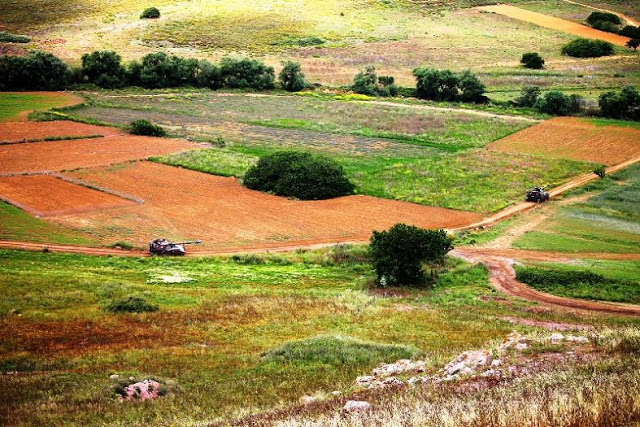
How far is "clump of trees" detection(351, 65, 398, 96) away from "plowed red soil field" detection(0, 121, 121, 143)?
39.5 m

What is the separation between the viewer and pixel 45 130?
8494 cm

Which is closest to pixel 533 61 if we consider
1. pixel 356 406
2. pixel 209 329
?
pixel 209 329

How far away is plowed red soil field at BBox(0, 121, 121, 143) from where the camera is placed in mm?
81875

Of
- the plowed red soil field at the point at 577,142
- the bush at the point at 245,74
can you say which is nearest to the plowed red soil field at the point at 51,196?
the plowed red soil field at the point at 577,142

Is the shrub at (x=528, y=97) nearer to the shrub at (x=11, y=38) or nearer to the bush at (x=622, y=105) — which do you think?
the bush at (x=622, y=105)

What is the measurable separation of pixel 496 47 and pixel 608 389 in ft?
437

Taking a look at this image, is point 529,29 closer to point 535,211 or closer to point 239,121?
point 239,121

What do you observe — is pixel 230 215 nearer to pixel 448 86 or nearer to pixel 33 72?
pixel 33 72

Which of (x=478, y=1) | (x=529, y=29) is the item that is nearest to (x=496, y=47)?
(x=529, y=29)

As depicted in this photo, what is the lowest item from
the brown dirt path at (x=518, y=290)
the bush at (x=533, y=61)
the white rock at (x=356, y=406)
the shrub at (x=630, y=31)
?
the brown dirt path at (x=518, y=290)

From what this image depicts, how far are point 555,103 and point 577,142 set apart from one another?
640 inches

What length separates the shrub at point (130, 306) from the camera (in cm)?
3662

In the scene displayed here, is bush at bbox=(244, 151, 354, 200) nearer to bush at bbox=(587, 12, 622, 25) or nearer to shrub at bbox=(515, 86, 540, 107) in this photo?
shrub at bbox=(515, 86, 540, 107)

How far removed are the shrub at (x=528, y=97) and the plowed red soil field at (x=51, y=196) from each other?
59410mm
